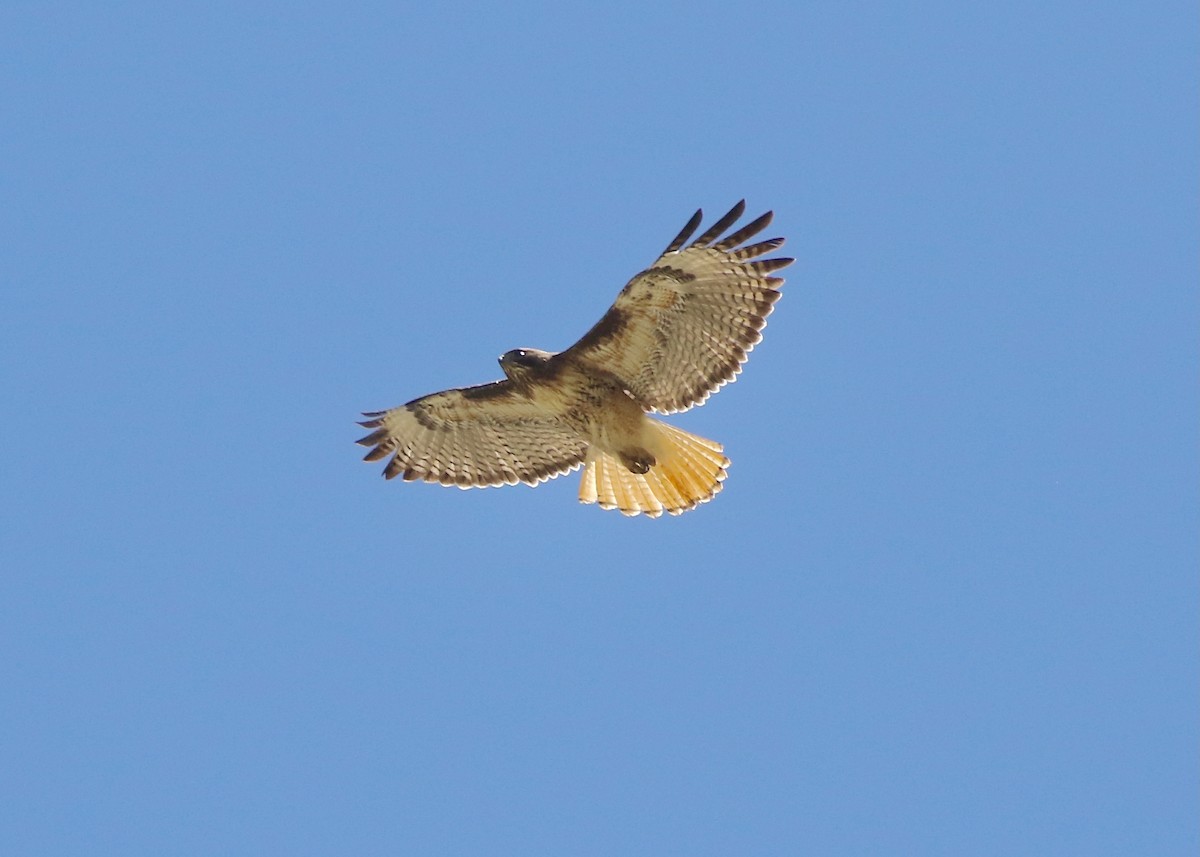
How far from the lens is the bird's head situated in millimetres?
12578

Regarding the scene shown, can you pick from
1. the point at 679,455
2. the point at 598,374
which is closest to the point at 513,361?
the point at 598,374

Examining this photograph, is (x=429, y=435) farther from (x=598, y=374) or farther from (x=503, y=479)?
(x=598, y=374)

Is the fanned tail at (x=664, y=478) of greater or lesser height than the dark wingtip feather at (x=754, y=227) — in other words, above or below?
below

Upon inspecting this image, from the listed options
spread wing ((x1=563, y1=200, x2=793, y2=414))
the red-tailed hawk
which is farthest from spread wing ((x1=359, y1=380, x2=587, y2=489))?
spread wing ((x1=563, y1=200, x2=793, y2=414))

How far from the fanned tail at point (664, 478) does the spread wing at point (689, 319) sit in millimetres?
337

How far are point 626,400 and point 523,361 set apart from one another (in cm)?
83

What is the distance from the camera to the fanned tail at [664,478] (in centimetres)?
1312

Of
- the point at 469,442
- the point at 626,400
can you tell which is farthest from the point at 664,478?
the point at 469,442

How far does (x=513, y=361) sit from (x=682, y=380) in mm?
1254

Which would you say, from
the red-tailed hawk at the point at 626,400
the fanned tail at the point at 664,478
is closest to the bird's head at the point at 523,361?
the red-tailed hawk at the point at 626,400

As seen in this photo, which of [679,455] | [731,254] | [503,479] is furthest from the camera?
[503,479]

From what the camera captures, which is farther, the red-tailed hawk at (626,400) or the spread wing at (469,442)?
the spread wing at (469,442)

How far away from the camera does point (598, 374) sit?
1288 cm

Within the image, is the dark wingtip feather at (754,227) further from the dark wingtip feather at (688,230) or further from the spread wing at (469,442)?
the spread wing at (469,442)
